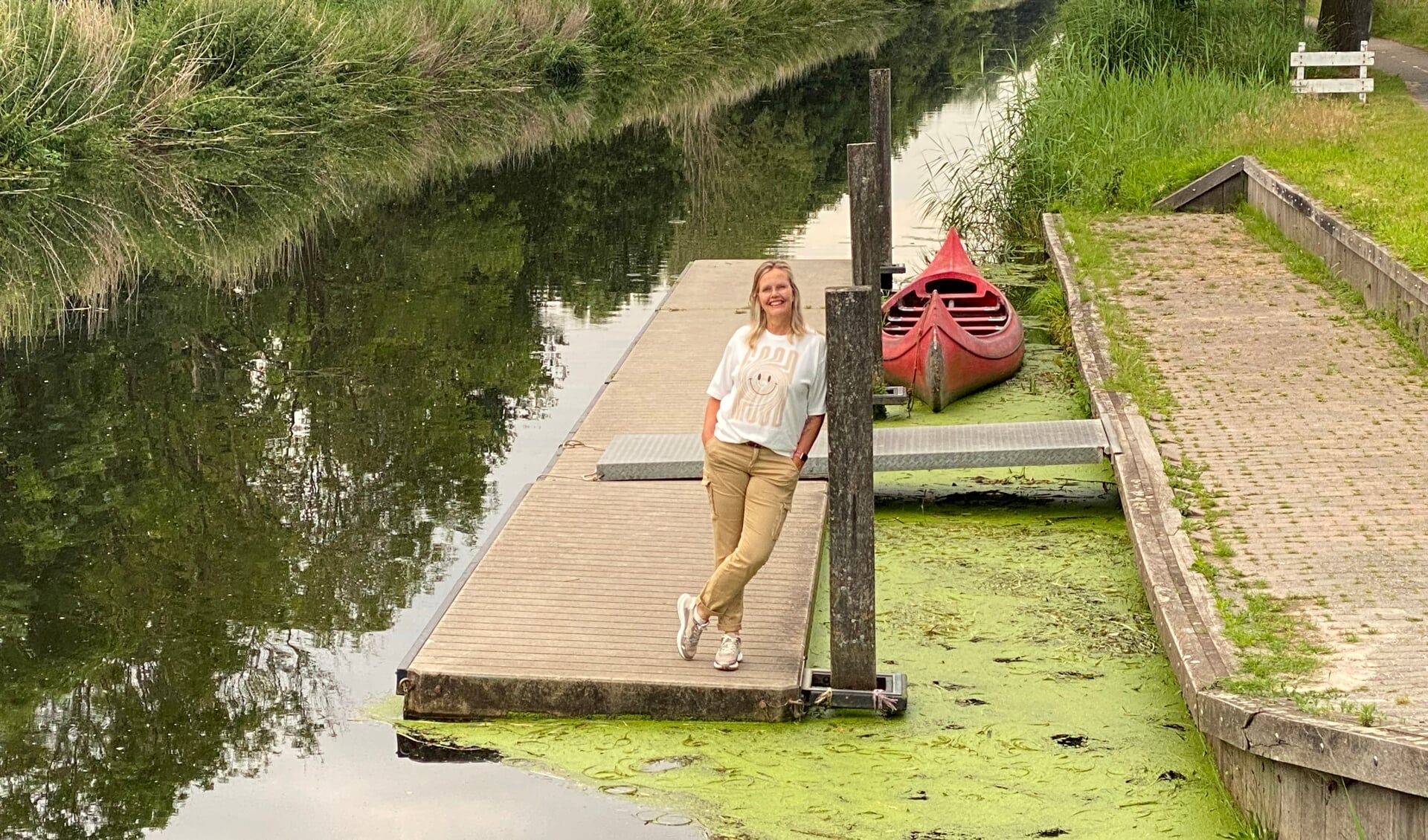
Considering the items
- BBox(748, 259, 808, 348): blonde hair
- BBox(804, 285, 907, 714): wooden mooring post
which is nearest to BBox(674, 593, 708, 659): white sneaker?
BBox(804, 285, 907, 714): wooden mooring post

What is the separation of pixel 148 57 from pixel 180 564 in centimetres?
1827

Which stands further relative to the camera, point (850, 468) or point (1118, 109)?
point (1118, 109)

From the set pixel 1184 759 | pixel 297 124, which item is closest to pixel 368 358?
pixel 1184 759

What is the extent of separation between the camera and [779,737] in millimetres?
7152

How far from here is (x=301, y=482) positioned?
11570 mm

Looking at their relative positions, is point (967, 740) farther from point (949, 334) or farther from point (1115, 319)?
point (1115, 319)

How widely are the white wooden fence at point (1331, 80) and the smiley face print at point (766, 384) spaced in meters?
17.0

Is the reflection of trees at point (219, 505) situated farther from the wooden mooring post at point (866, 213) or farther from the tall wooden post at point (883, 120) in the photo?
the tall wooden post at point (883, 120)

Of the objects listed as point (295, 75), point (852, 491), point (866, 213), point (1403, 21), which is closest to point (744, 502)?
point (852, 491)

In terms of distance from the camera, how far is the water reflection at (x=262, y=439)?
809cm

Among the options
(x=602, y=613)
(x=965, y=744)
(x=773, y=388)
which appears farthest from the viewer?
(x=602, y=613)

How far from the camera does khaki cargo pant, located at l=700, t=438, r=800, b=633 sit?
7.29 m

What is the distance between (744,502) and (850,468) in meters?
0.54

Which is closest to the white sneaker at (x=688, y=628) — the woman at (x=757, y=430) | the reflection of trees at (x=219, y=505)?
the woman at (x=757, y=430)
